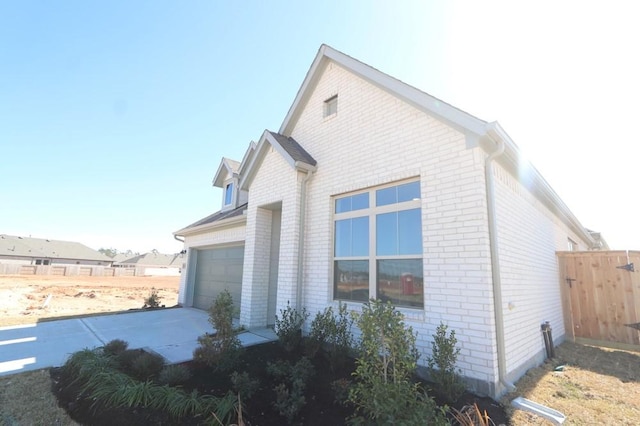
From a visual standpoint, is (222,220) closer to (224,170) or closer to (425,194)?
(224,170)

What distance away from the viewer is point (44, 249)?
4678cm

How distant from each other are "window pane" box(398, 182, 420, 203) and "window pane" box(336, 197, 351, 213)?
122 centimetres

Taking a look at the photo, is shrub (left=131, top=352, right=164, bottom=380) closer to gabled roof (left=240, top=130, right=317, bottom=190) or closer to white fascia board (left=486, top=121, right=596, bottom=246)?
gabled roof (left=240, top=130, right=317, bottom=190)

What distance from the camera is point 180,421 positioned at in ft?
9.95

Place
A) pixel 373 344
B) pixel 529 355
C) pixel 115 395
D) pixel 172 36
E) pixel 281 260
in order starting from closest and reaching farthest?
1. pixel 373 344
2. pixel 115 395
3. pixel 529 355
4. pixel 281 260
5. pixel 172 36

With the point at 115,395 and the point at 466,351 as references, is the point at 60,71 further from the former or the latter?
the point at 466,351

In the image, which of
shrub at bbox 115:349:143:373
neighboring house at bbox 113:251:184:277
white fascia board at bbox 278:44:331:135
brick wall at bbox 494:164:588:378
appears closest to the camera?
shrub at bbox 115:349:143:373

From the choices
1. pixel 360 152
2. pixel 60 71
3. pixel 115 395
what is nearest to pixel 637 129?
pixel 360 152

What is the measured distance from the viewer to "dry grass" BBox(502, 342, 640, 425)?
3387mm

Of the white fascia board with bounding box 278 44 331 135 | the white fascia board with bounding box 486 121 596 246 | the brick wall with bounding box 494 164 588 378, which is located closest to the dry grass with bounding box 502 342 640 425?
the brick wall with bounding box 494 164 588 378

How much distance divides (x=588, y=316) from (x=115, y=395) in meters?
10.4

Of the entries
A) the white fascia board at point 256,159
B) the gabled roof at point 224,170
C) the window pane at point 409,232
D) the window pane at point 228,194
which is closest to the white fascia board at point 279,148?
the white fascia board at point 256,159

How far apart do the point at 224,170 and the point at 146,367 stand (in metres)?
10.2

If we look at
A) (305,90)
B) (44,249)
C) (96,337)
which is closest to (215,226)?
(96,337)
